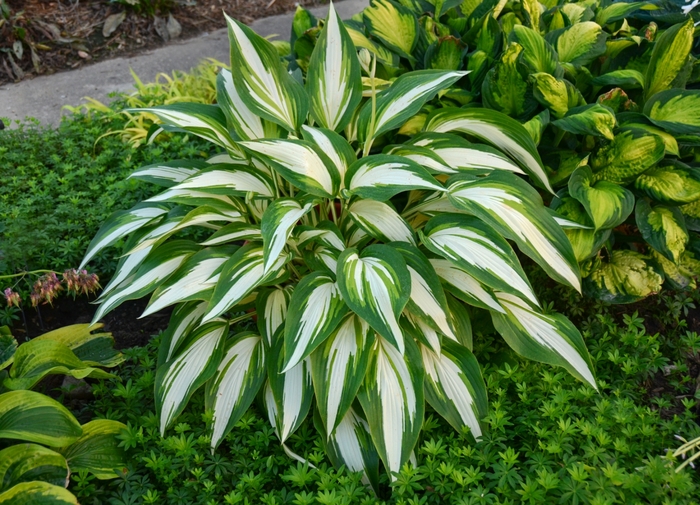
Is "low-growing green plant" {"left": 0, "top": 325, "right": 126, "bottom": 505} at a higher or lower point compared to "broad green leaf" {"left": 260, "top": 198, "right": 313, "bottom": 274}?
lower

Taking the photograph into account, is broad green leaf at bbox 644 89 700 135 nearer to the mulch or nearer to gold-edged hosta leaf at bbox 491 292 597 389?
gold-edged hosta leaf at bbox 491 292 597 389

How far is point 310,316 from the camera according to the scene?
1.63 meters

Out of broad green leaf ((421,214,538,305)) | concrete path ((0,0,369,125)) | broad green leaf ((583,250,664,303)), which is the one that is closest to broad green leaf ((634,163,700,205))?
broad green leaf ((583,250,664,303))

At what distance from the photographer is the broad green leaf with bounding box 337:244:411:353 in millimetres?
1491

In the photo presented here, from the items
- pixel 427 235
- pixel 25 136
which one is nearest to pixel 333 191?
pixel 427 235

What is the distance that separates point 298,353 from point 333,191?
50 cm

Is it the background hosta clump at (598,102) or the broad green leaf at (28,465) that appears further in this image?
the background hosta clump at (598,102)

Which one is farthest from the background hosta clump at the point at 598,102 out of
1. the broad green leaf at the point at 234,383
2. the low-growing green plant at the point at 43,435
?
the low-growing green plant at the point at 43,435

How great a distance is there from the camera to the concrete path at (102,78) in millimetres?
4137

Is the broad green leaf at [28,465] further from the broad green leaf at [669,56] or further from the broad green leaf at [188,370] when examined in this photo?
the broad green leaf at [669,56]

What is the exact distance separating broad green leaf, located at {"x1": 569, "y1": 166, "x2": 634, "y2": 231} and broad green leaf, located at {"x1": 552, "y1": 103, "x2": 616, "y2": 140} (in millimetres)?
134

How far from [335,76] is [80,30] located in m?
3.60

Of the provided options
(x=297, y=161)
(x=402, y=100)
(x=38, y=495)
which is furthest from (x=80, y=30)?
(x=38, y=495)

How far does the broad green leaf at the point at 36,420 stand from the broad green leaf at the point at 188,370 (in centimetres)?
24
